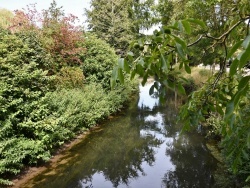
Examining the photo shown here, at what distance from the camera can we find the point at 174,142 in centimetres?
924

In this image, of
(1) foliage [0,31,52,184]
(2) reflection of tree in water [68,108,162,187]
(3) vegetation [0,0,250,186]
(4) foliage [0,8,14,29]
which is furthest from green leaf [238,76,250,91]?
(4) foliage [0,8,14,29]

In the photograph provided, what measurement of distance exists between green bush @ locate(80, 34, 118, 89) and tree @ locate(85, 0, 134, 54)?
12070mm

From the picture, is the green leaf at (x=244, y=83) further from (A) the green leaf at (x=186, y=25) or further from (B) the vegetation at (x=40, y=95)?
(B) the vegetation at (x=40, y=95)

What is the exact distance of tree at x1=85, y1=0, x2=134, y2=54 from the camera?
25516 millimetres

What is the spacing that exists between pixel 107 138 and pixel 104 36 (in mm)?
17913

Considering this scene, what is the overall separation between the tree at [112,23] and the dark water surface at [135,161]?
53.9ft

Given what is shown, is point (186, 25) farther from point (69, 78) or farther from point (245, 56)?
point (69, 78)

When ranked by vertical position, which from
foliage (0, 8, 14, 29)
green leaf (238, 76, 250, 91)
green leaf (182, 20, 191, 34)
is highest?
foliage (0, 8, 14, 29)

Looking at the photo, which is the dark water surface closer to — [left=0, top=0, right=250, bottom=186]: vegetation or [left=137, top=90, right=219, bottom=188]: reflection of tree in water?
[left=137, top=90, right=219, bottom=188]: reflection of tree in water

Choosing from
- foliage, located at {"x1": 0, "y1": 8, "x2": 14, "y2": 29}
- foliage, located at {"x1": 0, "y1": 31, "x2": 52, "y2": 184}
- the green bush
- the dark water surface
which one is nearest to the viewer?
foliage, located at {"x1": 0, "y1": 31, "x2": 52, "y2": 184}

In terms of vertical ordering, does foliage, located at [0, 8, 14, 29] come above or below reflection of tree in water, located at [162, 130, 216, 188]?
above

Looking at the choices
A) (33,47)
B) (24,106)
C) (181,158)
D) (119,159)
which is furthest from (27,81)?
(181,158)

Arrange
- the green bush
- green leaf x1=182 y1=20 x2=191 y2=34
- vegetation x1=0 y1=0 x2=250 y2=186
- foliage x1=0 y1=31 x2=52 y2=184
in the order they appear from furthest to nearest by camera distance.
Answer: the green bush → foliage x1=0 y1=31 x2=52 y2=184 → vegetation x1=0 y1=0 x2=250 y2=186 → green leaf x1=182 y1=20 x2=191 y2=34

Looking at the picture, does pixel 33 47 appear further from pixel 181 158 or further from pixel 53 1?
pixel 181 158
